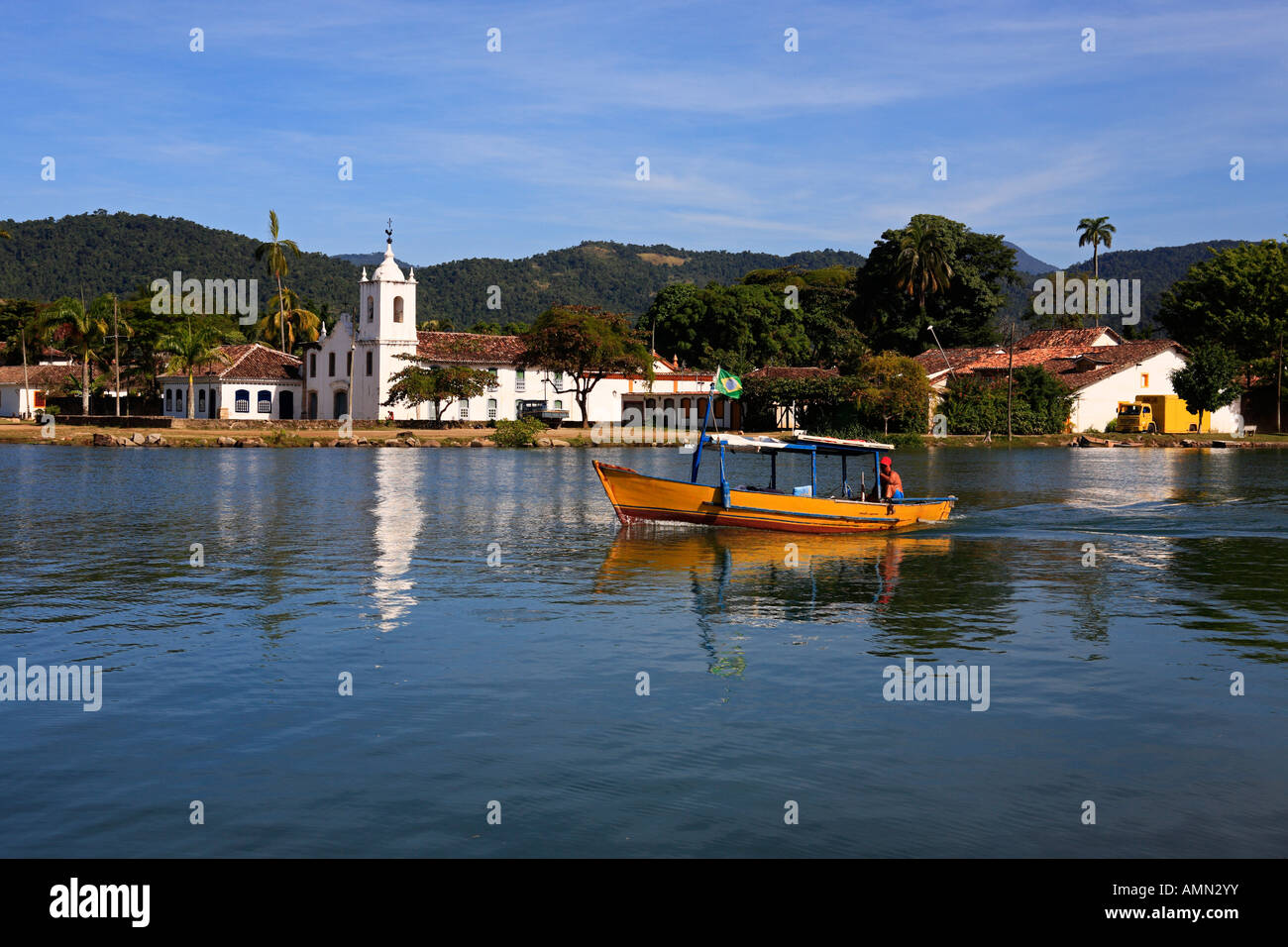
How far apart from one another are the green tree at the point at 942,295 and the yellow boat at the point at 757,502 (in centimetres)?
8388

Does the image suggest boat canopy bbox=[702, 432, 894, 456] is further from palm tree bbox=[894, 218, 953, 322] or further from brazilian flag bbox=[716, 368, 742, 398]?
palm tree bbox=[894, 218, 953, 322]

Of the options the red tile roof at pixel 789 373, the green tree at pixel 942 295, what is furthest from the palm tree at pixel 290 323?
the green tree at pixel 942 295

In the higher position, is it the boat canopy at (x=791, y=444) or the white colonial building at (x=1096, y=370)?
the white colonial building at (x=1096, y=370)

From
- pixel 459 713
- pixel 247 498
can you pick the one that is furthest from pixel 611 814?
pixel 247 498

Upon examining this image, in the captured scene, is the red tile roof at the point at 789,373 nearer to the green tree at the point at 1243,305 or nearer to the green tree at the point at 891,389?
the green tree at the point at 891,389

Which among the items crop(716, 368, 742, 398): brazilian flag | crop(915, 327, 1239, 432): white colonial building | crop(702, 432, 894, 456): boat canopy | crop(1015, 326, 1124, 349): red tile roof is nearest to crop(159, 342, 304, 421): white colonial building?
crop(915, 327, 1239, 432): white colonial building

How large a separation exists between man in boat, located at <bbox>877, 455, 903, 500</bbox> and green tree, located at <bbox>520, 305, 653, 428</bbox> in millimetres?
57828

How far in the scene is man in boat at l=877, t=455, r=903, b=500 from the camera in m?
32.5

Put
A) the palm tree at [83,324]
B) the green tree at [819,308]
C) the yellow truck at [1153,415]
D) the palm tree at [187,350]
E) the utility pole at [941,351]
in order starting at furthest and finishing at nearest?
1. the green tree at [819,308]
2. the utility pole at [941,351]
3. the yellow truck at [1153,415]
4. the palm tree at [187,350]
5. the palm tree at [83,324]

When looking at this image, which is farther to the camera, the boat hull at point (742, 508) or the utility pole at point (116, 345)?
the utility pole at point (116, 345)

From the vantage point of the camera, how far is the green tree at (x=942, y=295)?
374ft

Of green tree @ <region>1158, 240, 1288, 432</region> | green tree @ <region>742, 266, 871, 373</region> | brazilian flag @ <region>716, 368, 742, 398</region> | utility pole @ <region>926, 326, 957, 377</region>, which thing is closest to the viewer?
brazilian flag @ <region>716, 368, 742, 398</region>
